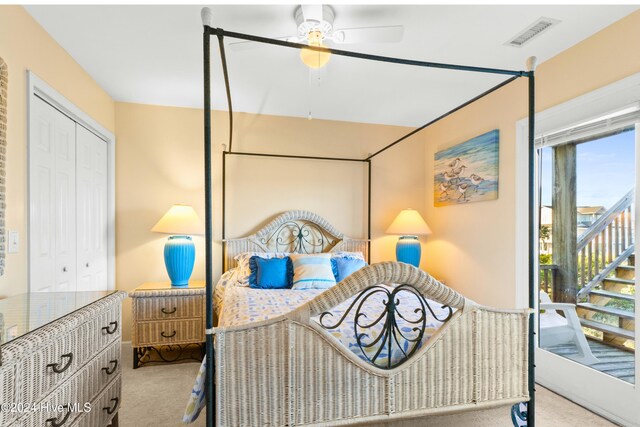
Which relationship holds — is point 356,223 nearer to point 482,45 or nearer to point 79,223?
point 482,45

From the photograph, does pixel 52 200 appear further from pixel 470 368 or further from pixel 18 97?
pixel 470 368

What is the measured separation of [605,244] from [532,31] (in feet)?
5.12

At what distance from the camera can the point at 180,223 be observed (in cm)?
315

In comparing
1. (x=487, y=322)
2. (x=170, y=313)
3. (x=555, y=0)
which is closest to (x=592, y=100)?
(x=555, y=0)

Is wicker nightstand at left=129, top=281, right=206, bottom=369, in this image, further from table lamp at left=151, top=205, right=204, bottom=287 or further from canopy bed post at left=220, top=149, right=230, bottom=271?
canopy bed post at left=220, top=149, right=230, bottom=271

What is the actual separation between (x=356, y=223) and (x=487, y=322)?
95.9 inches

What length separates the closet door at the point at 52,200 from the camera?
6.98ft

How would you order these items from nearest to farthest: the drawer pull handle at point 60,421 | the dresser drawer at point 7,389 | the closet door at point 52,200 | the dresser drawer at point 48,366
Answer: the dresser drawer at point 7,389
the dresser drawer at point 48,366
the drawer pull handle at point 60,421
the closet door at point 52,200

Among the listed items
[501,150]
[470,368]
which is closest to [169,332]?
→ [470,368]

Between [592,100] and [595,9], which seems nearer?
[595,9]

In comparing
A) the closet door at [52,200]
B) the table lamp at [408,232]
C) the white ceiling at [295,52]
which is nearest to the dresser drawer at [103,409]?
the closet door at [52,200]

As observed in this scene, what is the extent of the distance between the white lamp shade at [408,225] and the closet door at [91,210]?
2.99 m

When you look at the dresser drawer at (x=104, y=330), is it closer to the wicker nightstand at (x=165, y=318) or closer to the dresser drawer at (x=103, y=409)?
the dresser drawer at (x=103, y=409)

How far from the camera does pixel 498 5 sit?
1908 mm
